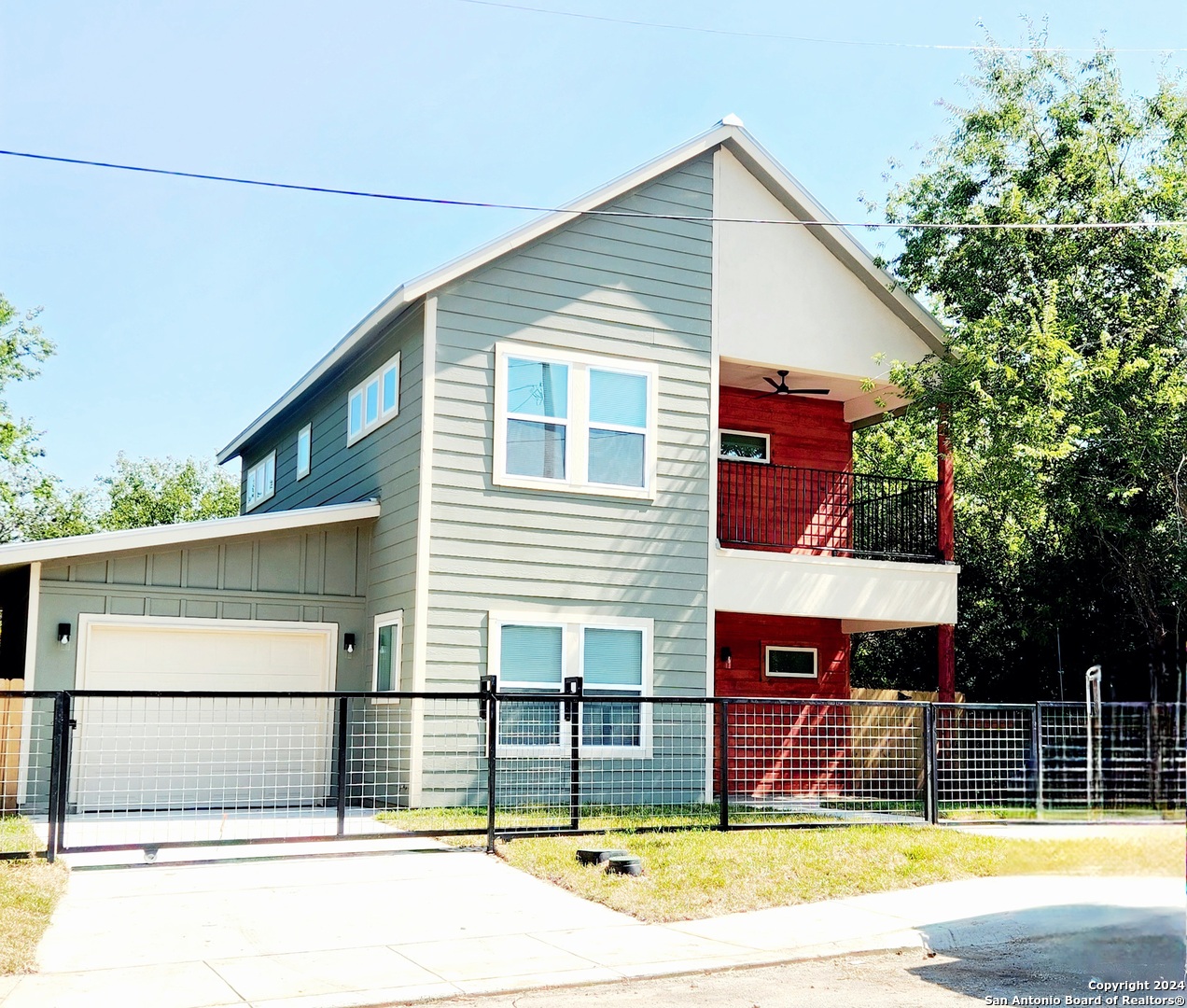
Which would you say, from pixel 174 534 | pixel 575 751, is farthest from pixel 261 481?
pixel 575 751

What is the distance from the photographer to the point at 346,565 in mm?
14680

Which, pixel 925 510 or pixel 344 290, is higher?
pixel 344 290

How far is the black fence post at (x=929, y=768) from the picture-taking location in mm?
11523

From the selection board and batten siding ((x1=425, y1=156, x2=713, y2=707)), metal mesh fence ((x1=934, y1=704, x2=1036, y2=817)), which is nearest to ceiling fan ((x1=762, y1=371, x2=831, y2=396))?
board and batten siding ((x1=425, y1=156, x2=713, y2=707))

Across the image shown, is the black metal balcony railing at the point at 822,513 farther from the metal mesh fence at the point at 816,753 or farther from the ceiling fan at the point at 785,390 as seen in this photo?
the metal mesh fence at the point at 816,753

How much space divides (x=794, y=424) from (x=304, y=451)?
705 cm

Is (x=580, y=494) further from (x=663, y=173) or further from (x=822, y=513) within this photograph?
(x=822, y=513)

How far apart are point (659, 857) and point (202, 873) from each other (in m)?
3.29

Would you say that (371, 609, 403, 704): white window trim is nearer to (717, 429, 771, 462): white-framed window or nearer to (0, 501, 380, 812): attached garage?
(0, 501, 380, 812): attached garage

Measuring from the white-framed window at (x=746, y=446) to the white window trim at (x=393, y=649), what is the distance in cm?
539

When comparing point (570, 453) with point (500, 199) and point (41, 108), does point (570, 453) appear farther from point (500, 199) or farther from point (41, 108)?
point (41, 108)

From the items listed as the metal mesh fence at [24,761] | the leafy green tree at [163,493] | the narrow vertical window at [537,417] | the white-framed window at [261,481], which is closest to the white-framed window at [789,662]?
the narrow vertical window at [537,417]

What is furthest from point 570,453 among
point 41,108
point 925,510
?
point 41,108

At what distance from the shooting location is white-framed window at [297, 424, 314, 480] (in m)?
17.9
